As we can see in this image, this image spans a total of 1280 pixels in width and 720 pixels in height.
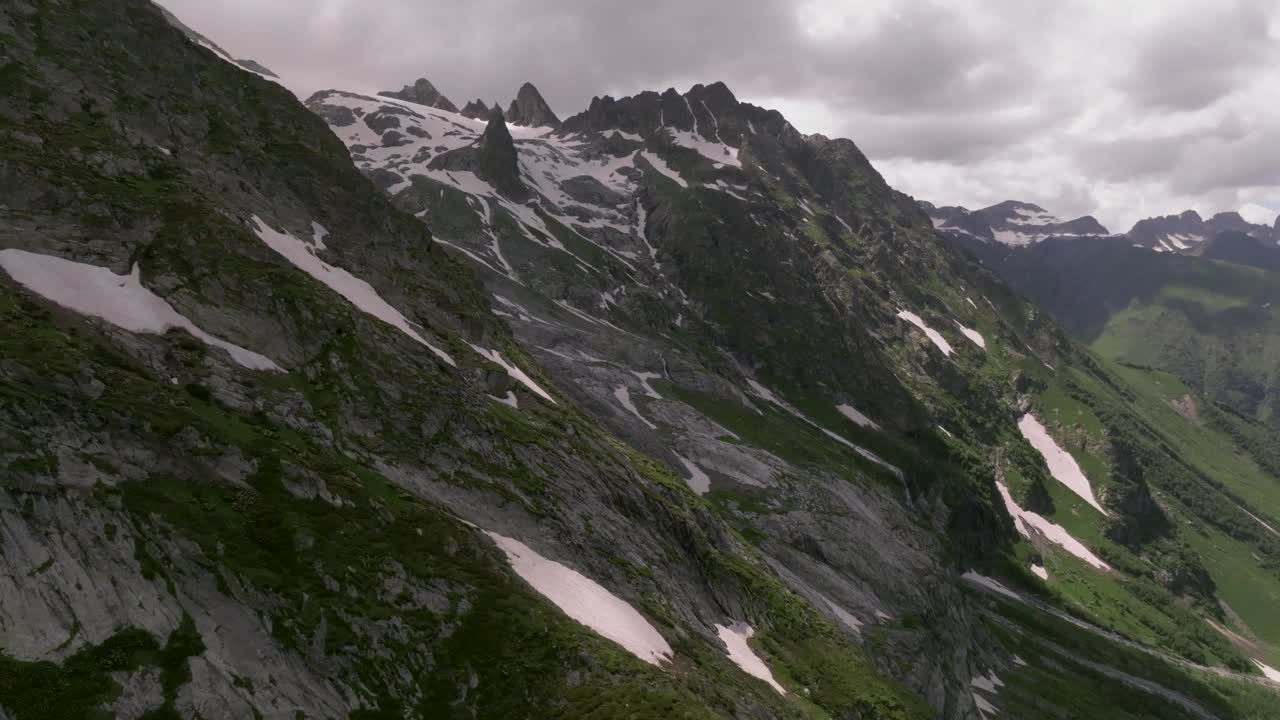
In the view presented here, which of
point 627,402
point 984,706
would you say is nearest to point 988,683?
point 984,706

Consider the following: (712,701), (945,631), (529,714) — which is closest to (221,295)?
(529,714)

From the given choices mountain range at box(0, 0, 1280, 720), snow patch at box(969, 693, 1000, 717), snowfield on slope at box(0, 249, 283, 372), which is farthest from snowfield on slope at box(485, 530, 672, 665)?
snow patch at box(969, 693, 1000, 717)

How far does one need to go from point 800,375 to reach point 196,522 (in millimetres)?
178717

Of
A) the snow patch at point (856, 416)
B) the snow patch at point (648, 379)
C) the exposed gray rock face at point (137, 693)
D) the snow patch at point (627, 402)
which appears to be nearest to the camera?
the exposed gray rock face at point (137, 693)

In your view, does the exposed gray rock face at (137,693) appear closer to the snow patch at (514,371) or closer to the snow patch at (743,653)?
the snow patch at (743,653)

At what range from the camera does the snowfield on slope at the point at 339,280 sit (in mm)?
63688

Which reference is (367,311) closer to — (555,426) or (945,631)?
(555,426)

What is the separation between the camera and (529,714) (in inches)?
1361

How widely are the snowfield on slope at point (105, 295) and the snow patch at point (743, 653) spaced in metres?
38.6

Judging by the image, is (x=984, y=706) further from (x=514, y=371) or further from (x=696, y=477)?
(x=514, y=371)

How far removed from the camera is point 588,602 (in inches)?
1789

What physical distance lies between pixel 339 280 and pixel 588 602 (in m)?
39.6

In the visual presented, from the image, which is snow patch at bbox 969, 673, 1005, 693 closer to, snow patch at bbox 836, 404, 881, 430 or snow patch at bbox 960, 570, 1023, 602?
snow patch at bbox 960, 570, 1023, 602

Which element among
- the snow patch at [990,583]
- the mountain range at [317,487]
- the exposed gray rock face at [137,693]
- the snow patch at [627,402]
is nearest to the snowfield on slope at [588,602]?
the mountain range at [317,487]
